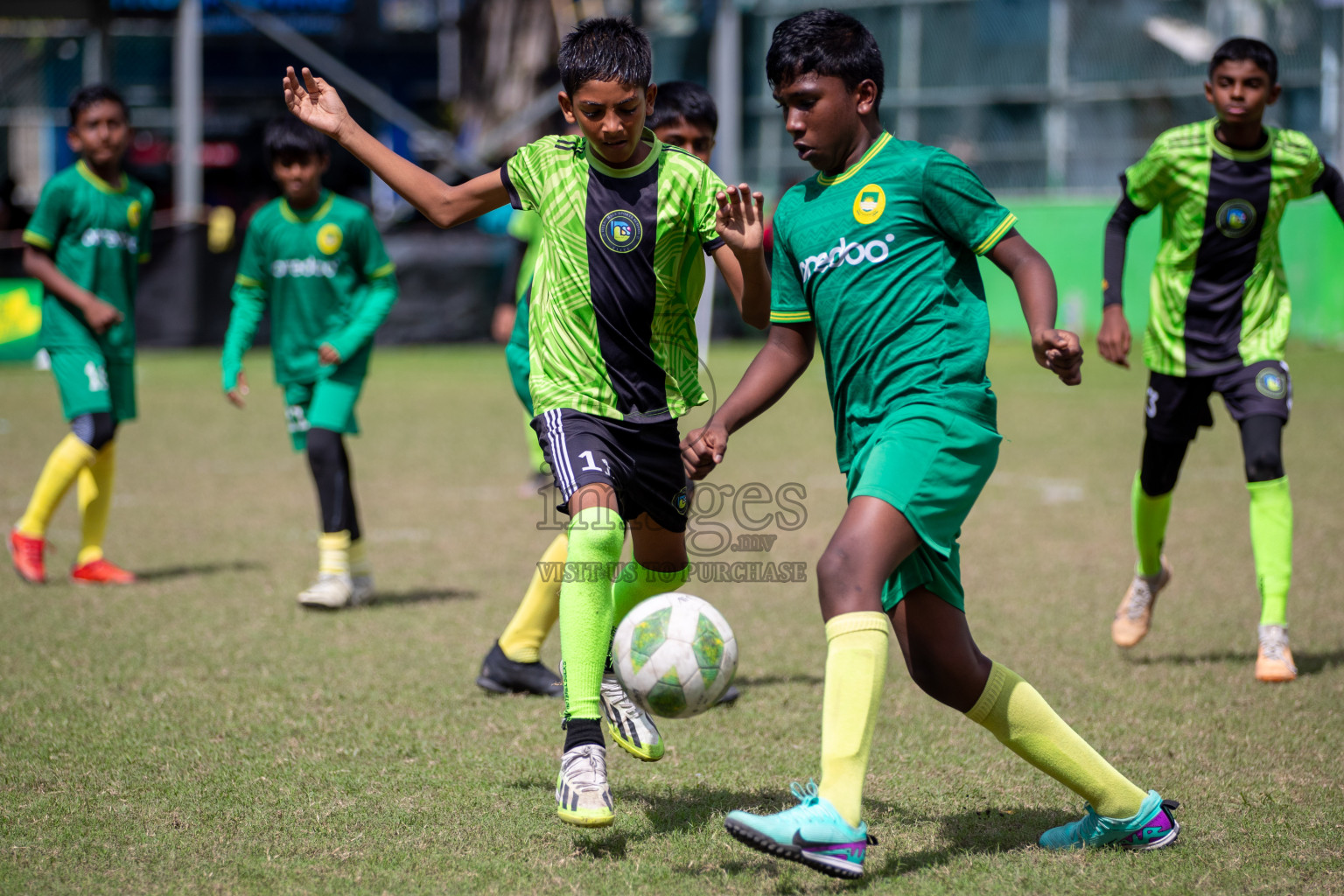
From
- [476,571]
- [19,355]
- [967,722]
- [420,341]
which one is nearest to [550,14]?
[420,341]

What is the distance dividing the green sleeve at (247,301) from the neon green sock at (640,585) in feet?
10.7

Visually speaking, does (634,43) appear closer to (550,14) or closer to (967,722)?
(967,722)

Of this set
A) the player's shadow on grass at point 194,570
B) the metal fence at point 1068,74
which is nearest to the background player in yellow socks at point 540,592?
the player's shadow on grass at point 194,570

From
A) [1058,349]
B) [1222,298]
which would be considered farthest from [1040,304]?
[1222,298]

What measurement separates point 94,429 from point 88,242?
1.00m

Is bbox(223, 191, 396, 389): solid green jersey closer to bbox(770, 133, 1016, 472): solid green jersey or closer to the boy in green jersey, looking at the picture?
the boy in green jersey

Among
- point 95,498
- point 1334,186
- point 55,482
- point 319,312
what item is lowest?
point 95,498

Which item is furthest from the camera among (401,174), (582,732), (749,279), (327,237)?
(327,237)

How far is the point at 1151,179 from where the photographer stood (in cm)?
578

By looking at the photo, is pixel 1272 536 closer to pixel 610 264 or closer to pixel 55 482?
pixel 610 264

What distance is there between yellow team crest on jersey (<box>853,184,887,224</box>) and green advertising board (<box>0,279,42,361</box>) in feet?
55.2

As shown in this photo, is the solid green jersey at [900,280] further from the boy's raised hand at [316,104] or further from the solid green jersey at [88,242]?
the solid green jersey at [88,242]

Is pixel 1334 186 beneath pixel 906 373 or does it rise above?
above

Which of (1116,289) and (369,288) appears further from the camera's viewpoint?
(369,288)
